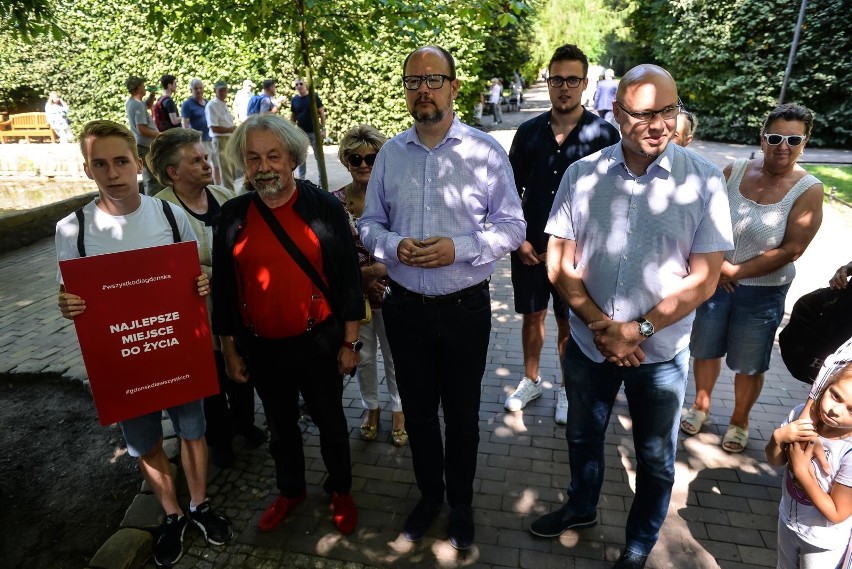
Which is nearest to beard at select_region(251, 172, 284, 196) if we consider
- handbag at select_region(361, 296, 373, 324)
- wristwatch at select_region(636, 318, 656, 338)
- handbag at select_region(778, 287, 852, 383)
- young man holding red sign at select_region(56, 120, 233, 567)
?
young man holding red sign at select_region(56, 120, 233, 567)

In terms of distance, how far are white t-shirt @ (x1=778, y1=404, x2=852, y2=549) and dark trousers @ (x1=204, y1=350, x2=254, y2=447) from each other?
3055mm

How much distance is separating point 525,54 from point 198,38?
25655 millimetres

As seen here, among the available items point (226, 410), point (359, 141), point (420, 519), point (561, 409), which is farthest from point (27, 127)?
point (420, 519)

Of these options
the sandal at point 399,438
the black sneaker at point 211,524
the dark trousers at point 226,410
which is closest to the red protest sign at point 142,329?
the dark trousers at point 226,410

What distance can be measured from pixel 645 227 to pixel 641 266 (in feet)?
0.57

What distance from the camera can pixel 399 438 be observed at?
3951 millimetres

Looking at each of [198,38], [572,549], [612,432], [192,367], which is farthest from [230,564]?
[198,38]

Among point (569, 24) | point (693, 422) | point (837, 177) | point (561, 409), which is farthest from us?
point (569, 24)

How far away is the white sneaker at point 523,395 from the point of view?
168 inches

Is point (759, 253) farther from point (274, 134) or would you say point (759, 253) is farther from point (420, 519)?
point (274, 134)

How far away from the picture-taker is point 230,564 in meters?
3.00

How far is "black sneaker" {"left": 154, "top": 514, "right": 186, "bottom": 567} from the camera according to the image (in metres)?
3.01

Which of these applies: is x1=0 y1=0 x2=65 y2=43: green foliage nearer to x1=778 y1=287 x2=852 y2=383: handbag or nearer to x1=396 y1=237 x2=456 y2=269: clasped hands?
x1=396 y1=237 x2=456 y2=269: clasped hands

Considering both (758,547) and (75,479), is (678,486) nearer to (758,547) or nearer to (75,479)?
(758,547)
